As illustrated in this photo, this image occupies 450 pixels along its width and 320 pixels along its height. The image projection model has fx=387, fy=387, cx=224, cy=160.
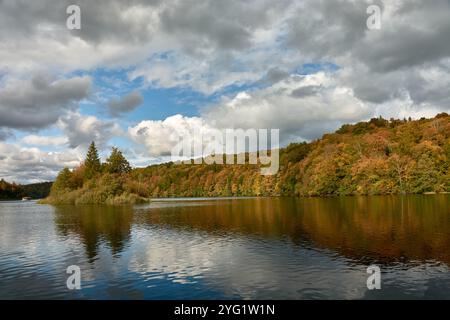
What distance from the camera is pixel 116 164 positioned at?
140 meters

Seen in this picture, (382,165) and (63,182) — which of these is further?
(63,182)

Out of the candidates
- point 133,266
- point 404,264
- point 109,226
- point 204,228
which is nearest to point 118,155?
point 109,226

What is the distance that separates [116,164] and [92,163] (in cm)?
933

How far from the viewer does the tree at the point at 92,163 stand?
139500 mm

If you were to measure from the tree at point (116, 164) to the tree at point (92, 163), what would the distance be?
4.59 meters

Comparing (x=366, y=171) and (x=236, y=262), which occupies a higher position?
(x=366, y=171)

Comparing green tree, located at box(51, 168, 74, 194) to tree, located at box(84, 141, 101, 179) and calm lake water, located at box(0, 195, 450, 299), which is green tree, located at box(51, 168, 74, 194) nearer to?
tree, located at box(84, 141, 101, 179)

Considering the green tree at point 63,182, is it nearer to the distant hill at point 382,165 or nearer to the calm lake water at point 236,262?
the distant hill at point 382,165

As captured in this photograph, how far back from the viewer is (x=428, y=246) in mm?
31516

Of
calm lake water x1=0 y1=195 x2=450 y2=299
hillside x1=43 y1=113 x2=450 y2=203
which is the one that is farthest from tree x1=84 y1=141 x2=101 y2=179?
calm lake water x1=0 y1=195 x2=450 y2=299

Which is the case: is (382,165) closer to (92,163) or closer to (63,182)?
(92,163)

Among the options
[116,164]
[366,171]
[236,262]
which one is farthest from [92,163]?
[236,262]
